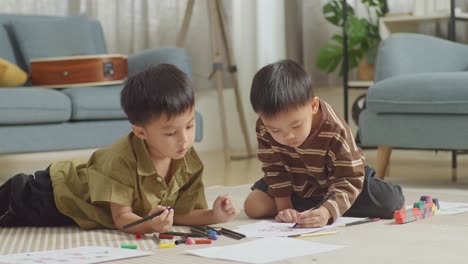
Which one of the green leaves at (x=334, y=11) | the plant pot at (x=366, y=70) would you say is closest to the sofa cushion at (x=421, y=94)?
the plant pot at (x=366, y=70)

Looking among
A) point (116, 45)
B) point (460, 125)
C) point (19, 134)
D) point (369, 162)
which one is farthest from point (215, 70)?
point (460, 125)

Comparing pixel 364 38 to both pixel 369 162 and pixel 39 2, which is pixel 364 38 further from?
pixel 39 2

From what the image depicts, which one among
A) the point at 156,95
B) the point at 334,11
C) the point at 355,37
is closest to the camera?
the point at 156,95

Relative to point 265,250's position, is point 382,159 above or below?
below

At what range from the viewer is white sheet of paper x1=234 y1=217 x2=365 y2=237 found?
1861mm

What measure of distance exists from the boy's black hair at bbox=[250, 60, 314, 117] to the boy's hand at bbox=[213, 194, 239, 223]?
0.21 metres

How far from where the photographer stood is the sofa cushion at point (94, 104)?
3.41 metres

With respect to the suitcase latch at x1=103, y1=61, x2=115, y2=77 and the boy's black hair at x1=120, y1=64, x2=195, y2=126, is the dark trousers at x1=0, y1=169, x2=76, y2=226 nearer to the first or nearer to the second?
the boy's black hair at x1=120, y1=64, x2=195, y2=126

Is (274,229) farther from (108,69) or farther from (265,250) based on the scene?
(108,69)

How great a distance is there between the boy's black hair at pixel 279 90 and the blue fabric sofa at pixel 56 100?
157 centimetres

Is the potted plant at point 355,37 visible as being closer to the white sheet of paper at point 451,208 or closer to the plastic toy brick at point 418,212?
the white sheet of paper at point 451,208

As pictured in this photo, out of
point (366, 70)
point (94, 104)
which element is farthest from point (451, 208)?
point (366, 70)

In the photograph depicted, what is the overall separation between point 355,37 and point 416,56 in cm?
123

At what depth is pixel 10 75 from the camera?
138 inches
